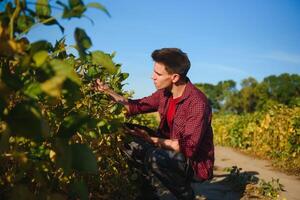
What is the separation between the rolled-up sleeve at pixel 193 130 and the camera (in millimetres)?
3352

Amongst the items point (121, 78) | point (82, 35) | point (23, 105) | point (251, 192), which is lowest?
point (251, 192)

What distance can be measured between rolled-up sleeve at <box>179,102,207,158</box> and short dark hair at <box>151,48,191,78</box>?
1.47 feet

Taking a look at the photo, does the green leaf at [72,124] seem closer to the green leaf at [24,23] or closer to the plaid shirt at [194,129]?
the green leaf at [24,23]

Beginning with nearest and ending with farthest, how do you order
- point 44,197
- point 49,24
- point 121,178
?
point 49,24
point 44,197
point 121,178

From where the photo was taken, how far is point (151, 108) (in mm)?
4246

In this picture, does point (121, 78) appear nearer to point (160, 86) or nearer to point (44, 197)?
point (160, 86)

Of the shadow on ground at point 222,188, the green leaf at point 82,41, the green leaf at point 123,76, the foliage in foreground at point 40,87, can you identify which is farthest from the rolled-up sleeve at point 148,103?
the green leaf at point 82,41

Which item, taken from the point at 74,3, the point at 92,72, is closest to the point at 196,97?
the point at 92,72

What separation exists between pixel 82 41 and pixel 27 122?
0.31m

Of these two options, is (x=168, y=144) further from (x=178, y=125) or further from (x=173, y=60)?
(x=173, y=60)

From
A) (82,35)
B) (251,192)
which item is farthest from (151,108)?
(82,35)

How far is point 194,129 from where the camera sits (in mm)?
3375

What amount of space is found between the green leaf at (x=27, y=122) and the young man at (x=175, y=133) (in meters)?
2.15

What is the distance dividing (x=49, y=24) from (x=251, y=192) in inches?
163
